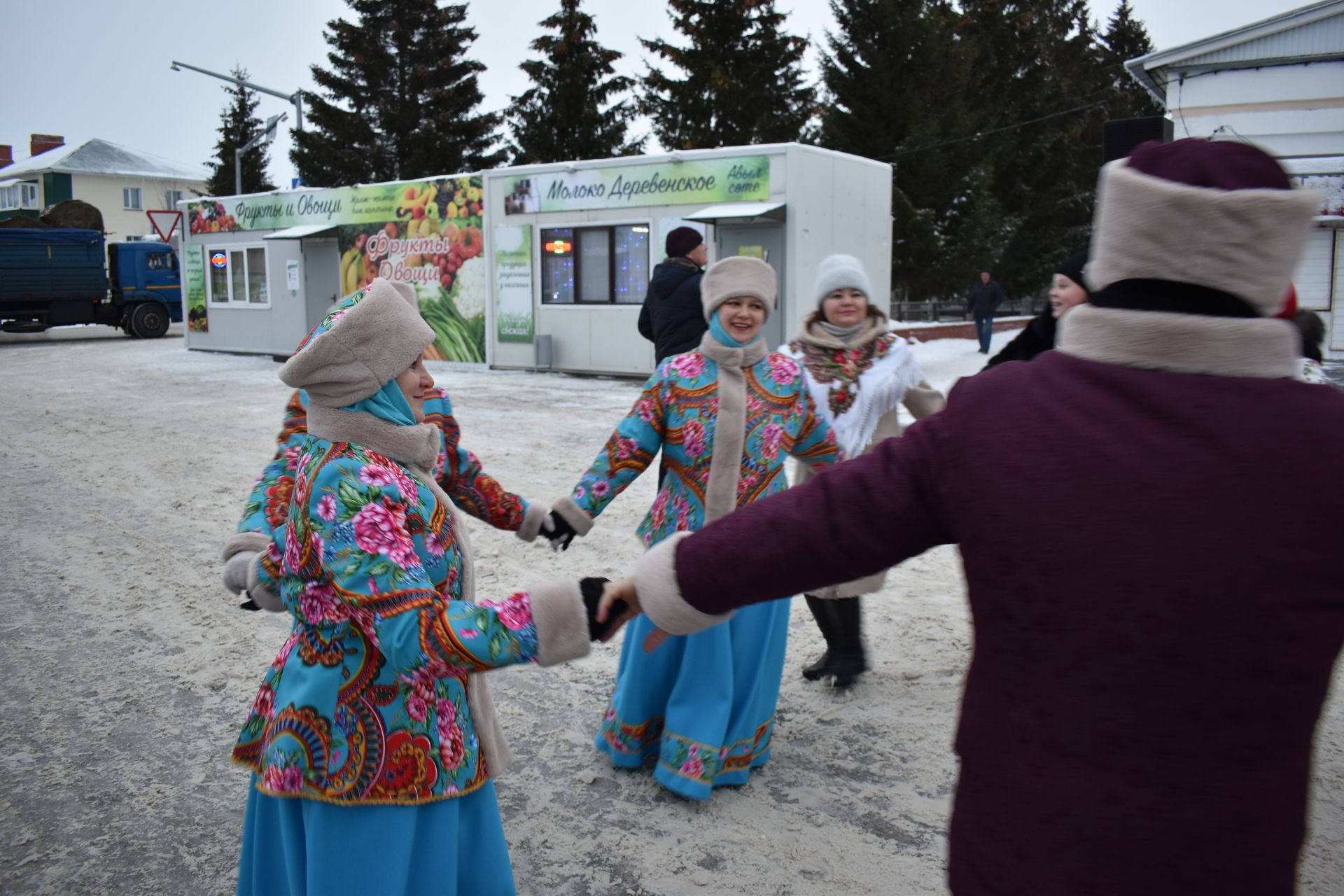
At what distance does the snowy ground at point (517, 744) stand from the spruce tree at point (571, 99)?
96.4ft

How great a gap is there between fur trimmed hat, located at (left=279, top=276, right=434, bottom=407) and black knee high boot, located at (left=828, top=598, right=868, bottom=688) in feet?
8.84

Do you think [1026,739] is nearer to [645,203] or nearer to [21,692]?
[21,692]

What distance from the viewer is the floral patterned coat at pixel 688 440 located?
12.5ft

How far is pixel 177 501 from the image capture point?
8.42 m

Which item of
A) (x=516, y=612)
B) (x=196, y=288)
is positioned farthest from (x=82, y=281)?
(x=516, y=612)

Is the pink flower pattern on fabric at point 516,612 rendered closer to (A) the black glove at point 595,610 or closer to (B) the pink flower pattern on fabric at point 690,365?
(A) the black glove at point 595,610

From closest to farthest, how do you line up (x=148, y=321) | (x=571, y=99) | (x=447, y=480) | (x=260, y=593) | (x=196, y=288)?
(x=260, y=593) → (x=447, y=480) → (x=196, y=288) → (x=148, y=321) → (x=571, y=99)

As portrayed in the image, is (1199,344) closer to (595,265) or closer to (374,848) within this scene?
(374,848)

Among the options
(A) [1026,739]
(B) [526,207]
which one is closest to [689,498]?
(A) [1026,739]

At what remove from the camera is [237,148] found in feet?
169

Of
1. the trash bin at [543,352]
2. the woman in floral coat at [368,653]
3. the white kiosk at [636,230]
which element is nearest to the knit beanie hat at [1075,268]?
the woman in floral coat at [368,653]

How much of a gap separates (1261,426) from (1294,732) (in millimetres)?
402

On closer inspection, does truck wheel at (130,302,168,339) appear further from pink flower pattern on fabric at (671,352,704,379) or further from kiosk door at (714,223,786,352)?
pink flower pattern on fabric at (671,352,704,379)

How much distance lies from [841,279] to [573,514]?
1758 mm
